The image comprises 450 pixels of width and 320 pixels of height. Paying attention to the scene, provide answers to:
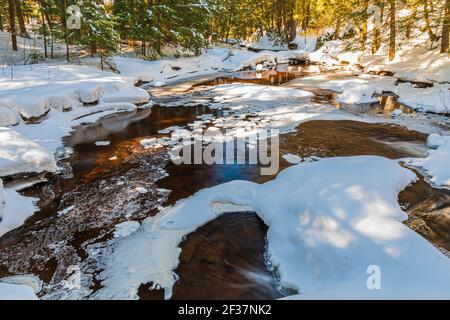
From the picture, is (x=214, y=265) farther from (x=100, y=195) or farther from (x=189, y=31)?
(x=189, y=31)

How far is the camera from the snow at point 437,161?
5.52 m

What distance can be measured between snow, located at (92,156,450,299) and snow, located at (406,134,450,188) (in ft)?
2.04

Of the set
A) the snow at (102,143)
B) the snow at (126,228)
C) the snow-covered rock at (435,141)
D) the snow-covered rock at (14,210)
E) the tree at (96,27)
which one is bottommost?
the snow at (126,228)

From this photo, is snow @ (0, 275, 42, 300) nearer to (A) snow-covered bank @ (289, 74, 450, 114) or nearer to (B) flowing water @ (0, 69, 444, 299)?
(B) flowing water @ (0, 69, 444, 299)

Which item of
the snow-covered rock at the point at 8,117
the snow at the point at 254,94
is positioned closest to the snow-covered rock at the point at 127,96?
the snow at the point at 254,94

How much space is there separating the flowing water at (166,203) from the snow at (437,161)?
249 mm

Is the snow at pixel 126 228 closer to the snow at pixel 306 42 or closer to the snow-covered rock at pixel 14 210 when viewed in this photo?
the snow-covered rock at pixel 14 210

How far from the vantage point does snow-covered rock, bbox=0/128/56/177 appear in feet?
17.5

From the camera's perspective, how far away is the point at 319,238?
373 cm

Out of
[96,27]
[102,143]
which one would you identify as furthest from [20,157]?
[96,27]

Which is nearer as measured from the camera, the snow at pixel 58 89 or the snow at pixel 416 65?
the snow at pixel 58 89

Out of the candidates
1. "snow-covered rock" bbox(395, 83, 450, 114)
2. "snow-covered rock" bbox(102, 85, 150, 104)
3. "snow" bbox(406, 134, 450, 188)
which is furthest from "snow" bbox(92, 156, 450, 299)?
"snow-covered rock" bbox(102, 85, 150, 104)

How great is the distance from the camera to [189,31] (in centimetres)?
1867

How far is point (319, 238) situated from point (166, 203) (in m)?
2.43
